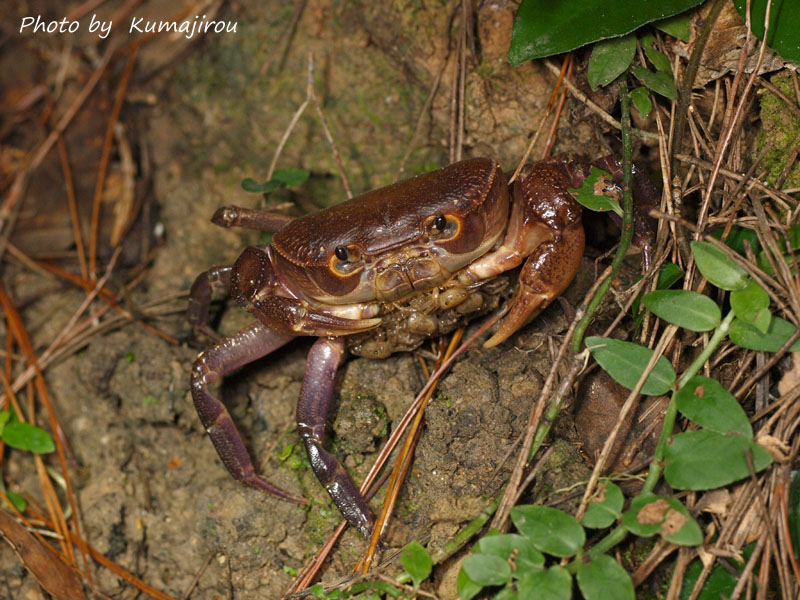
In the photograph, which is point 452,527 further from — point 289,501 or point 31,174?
point 31,174

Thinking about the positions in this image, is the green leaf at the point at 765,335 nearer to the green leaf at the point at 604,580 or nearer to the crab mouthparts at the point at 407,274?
the green leaf at the point at 604,580

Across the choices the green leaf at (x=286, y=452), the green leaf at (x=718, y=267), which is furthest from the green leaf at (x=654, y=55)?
the green leaf at (x=286, y=452)

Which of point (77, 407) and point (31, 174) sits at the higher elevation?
point (31, 174)

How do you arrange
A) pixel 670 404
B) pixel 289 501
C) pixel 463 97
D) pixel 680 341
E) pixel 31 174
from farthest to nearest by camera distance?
pixel 31 174 < pixel 463 97 < pixel 289 501 < pixel 680 341 < pixel 670 404

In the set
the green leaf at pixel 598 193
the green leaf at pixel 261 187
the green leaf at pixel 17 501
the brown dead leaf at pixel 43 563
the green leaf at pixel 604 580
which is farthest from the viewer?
the green leaf at pixel 261 187

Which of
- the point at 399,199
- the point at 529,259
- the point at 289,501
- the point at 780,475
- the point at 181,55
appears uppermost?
the point at 181,55

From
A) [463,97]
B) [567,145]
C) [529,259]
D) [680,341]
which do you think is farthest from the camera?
[463,97]

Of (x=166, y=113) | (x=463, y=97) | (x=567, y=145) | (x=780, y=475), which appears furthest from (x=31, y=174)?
(x=780, y=475)
